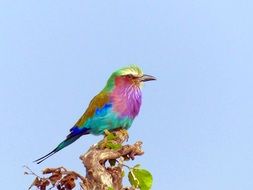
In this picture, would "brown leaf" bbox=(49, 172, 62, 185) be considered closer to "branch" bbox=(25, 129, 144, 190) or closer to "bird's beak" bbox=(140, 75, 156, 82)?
"branch" bbox=(25, 129, 144, 190)

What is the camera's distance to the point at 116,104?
325 inches

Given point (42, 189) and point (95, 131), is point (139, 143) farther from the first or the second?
point (95, 131)

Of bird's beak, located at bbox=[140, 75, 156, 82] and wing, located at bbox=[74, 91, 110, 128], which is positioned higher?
bird's beak, located at bbox=[140, 75, 156, 82]

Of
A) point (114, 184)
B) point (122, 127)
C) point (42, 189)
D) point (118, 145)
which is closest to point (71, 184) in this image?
point (42, 189)

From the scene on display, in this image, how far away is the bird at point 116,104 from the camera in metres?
8.05

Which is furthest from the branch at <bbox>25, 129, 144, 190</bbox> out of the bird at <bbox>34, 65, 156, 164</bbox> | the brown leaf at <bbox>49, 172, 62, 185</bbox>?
the bird at <bbox>34, 65, 156, 164</bbox>

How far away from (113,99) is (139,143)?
203cm

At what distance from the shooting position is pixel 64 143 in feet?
28.5

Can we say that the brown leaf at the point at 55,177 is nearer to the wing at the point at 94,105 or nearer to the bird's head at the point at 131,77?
the bird's head at the point at 131,77

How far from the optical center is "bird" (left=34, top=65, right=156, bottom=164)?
8.05m

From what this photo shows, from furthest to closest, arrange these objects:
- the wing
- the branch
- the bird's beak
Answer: the wing < the bird's beak < the branch

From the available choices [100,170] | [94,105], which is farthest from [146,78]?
[100,170]

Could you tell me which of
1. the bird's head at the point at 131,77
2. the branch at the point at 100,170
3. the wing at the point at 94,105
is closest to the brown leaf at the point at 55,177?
the branch at the point at 100,170

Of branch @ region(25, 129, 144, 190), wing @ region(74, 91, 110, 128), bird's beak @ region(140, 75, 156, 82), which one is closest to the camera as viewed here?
branch @ region(25, 129, 144, 190)
